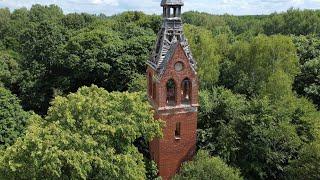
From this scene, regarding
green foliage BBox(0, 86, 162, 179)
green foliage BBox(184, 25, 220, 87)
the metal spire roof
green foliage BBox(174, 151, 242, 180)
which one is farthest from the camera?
green foliage BBox(184, 25, 220, 87)

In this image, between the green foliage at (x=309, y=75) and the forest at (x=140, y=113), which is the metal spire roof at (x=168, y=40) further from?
the green foliage at (x=309, y=75)

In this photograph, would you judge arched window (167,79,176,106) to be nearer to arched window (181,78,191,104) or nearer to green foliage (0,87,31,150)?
arched window (181,78,191,104)

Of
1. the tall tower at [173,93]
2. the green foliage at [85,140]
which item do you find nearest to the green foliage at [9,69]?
the tall tower at [173,93]

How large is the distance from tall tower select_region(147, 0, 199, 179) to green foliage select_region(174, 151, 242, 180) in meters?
2.34

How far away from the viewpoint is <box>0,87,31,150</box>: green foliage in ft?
117

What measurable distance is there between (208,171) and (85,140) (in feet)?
27.6

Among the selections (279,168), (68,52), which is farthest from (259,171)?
(68,52)

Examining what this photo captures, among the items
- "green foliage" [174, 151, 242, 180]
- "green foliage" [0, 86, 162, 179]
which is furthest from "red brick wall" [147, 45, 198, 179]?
"green foliage" [0, 86, 162, 179]

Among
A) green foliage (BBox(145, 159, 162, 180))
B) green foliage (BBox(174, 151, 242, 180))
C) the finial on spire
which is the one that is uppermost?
the finial on spire

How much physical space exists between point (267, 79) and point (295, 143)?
1409cm

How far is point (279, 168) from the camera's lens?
2808 centimetres

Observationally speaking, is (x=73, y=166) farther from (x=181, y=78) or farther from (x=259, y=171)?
(x=259, y=171)

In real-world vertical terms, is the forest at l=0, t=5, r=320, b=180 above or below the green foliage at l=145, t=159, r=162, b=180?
above

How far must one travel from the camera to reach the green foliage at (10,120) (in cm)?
3580
